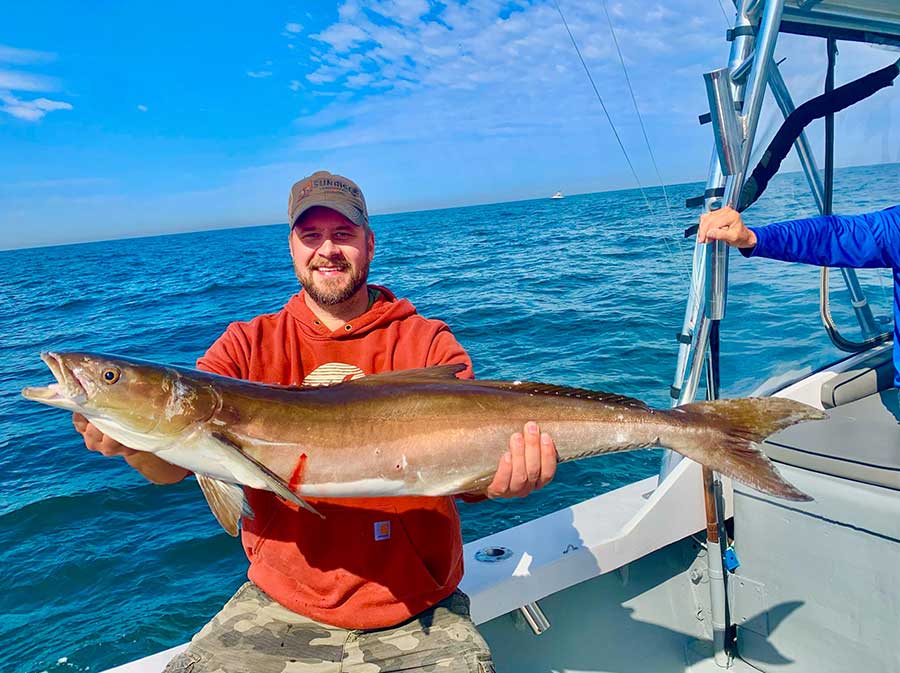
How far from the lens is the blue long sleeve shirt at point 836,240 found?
3057 mm

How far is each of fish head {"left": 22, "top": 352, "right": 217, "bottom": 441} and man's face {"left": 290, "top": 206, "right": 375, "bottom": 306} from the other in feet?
2.71

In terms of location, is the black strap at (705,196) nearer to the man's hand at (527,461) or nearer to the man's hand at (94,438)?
the man's hand at (527,461)

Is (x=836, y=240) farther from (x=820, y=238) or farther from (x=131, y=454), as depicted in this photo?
(x=131, y=454)

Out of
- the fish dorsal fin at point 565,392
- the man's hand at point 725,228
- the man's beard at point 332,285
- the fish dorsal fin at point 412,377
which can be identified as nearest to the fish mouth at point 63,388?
the fish dorsal fin at point 412,377

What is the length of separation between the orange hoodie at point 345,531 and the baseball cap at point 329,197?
0.58 meters

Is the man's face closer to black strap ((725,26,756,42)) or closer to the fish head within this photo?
the fish head

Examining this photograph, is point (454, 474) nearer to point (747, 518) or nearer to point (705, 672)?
point (747, 518)

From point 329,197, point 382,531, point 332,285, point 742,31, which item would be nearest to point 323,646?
point 382,531

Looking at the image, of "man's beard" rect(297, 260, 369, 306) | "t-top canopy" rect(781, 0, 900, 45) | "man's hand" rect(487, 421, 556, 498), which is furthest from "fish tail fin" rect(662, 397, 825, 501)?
"t-top canopy" rect(781, 0, 900, 45)

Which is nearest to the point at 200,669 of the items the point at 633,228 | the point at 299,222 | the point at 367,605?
the point at 367,605

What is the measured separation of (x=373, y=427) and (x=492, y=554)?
5.00ft

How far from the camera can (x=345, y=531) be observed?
257 centimetres

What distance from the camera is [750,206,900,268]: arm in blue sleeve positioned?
10.0 feet

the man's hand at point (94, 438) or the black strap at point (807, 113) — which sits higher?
the black strap at point (807, 113)
